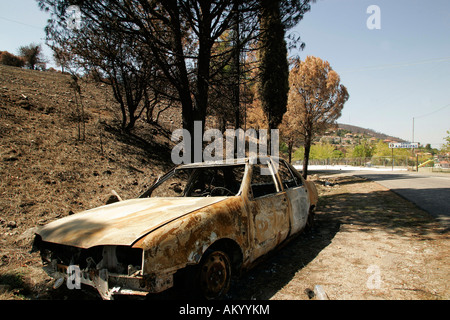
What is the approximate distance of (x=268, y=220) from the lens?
10.7ft

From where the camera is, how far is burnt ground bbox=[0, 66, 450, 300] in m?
2.84

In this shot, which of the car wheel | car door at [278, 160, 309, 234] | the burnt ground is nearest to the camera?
the car wheel

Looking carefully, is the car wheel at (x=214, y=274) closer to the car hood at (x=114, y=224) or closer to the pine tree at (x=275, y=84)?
the car hood at (x=114, y=224)

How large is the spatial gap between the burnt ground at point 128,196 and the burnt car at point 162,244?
0.35 metres

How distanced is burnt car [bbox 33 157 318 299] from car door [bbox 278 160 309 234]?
71cm

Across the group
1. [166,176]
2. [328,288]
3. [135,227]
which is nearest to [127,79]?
[166,176]

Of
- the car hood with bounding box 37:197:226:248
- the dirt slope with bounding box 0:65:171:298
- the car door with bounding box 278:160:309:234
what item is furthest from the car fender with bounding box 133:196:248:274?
the dirt slope with bounding box 0:65:171:298

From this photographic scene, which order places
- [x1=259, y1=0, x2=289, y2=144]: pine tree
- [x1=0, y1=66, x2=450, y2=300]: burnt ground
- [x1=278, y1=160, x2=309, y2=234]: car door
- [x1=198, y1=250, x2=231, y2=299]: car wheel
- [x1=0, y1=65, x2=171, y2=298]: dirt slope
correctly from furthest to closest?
[x1=259, y1=0, x2=289, y2=144]: pine tree
[x1=0, y1=65, x2=171, y2=298]: dirt slope
[x1=278, y1=160, x2=309, y2=234]: car door
[x1=0, y1=66, x2=450, y2=300]: burnt ground
[x1=198, y1=250, x2=231, y2=299]: car wheel

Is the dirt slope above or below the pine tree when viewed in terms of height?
below

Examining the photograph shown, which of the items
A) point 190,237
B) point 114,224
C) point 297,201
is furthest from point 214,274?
point 297,201

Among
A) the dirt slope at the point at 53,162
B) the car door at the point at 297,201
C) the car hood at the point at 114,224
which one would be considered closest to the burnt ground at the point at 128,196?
the dirt slope at the point at 53,162

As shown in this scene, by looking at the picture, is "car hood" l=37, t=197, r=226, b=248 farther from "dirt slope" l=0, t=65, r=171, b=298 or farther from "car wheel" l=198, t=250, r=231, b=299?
"dirt slope" l=0, t=65, r=171, b=298

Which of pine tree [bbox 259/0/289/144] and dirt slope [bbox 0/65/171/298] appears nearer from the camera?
dirt slope [bbox 0/65/171/298]

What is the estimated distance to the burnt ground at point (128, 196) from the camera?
2.84m
